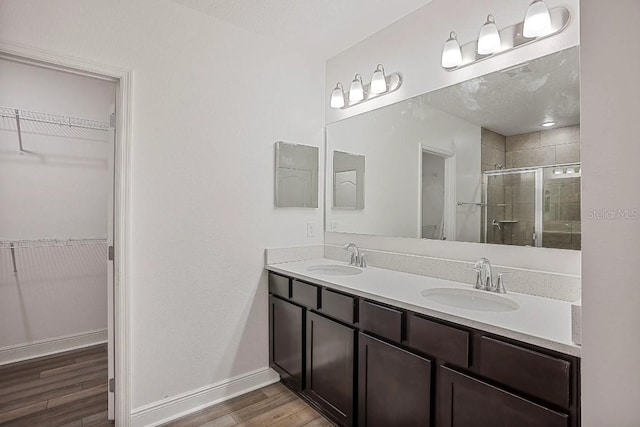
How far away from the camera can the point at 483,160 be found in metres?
1.88

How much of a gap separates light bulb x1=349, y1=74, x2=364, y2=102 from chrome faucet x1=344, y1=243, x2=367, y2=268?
1095 millimetres

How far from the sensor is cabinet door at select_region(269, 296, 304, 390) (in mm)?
2189

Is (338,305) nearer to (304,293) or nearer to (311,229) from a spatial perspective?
(304,293)

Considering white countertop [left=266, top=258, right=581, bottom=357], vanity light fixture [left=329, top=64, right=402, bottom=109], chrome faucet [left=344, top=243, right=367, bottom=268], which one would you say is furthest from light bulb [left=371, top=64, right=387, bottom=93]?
white countertop [left=266, top=258, right=581, bottom=357]

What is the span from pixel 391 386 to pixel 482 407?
44cm

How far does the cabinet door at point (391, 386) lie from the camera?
56.6 inches

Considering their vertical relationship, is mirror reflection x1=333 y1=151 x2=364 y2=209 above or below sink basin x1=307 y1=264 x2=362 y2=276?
above

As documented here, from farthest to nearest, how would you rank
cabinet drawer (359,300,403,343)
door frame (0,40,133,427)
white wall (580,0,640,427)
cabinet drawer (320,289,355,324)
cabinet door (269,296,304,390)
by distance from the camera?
cabinet door (269,296,304,390) < door frame (0,40,133,427) < cabinet drawer (320,289,355,324) < cabinet drawer (359,300,403,343) < white wall (580,0,640,427)

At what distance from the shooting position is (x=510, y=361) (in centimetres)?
116

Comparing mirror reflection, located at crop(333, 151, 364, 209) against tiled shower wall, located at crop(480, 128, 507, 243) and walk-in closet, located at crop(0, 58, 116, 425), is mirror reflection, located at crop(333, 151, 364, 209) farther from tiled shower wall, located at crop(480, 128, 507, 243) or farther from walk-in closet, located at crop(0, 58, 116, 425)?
walk-in closet, located at crop(0, 58, 116, 425)

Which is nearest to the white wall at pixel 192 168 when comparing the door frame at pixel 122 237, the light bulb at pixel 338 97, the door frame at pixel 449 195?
the door frame at pixel 122 237

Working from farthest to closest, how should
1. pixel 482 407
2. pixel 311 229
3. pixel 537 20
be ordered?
pixel 311 229, pixel 537 20, pixel 482 407

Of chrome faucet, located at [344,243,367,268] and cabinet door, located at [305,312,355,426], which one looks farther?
chrome faucet, located at [344,243,367,268]

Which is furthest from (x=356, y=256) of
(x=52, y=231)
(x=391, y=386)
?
(x=52, y=231)
